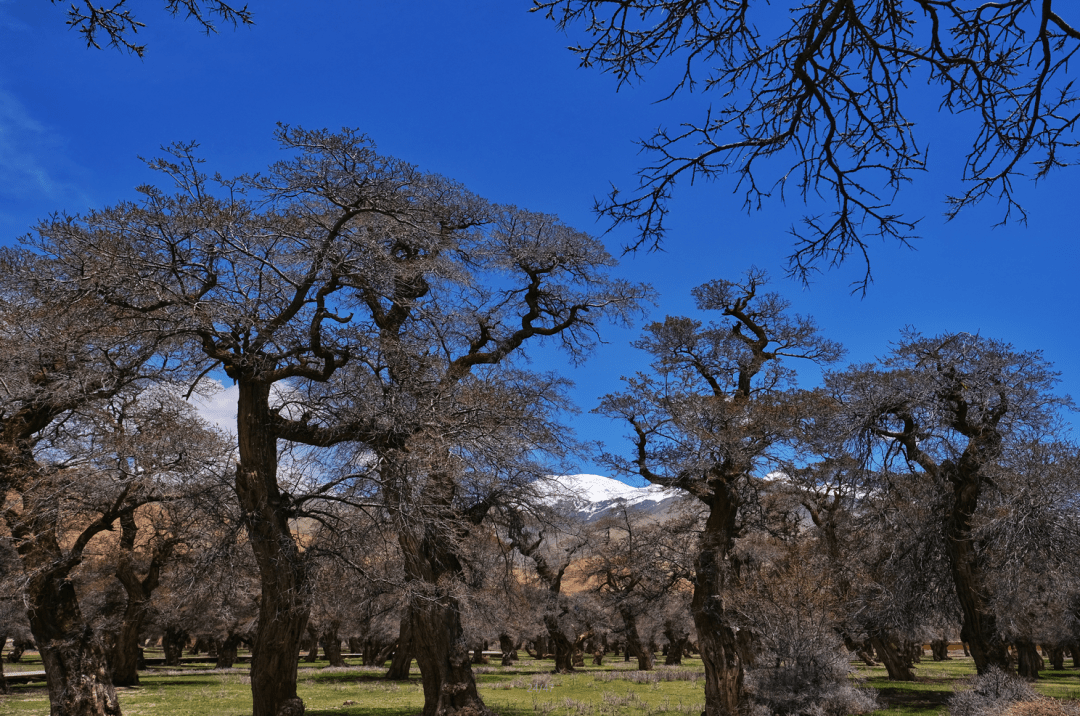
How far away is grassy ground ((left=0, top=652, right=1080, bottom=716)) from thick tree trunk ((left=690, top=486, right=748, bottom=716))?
2.54 m

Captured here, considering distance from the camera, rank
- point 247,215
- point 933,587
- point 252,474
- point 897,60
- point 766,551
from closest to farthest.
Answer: point 897,60, point 247,215, point 252,474, point 933,587, point 766,551

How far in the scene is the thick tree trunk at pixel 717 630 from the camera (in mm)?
14336

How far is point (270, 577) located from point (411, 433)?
11.1 ft

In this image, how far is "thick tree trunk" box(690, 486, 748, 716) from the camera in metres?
14.3

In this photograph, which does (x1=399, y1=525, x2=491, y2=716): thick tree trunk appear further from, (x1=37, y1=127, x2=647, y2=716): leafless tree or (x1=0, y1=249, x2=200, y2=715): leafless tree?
(x1=0, y1=249, x2=200, y2=715): leafless tree

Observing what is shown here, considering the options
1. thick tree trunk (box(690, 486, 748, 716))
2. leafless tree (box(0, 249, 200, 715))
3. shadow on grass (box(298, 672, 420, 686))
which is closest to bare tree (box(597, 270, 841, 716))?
thick tree trunk (box(690, 486, 748, 716))

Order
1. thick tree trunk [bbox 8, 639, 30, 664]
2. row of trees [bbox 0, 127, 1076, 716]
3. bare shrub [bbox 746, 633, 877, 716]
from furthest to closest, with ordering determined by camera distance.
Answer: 1. thick tree trunk [bbox 8, 639, 30, 664]
2. bare shrub [bbox 746, 633, 877, 716]
3. row of trees [bbox 0, 127, 1076, 716]

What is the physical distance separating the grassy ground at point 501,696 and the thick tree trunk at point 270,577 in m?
5.79

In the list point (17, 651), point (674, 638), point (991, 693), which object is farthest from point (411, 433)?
point (17, 651)

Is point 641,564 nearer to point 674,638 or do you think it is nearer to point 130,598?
point 130,598

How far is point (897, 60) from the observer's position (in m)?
4.12

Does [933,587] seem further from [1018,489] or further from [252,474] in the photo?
[252,474]

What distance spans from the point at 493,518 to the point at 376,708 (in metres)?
7.41

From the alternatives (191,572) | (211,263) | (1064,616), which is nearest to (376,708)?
(191,572)
